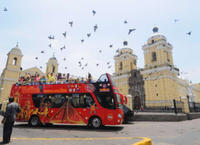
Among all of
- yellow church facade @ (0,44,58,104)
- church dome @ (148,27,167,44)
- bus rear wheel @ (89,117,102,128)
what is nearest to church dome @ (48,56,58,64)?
yellow church facade @ (0,44,58,104)

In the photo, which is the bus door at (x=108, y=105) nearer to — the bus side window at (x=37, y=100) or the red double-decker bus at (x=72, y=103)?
the red double-decker bus at (x=72, y=103)

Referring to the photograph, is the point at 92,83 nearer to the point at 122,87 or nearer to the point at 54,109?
the point at 54,109

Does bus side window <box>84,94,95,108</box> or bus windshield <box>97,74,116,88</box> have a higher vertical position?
bus windshield <box>97,74,116,88</box>

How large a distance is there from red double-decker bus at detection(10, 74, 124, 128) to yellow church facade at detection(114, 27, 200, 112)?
2157cm

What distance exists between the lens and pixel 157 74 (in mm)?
29312

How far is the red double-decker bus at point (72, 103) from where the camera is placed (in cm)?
818

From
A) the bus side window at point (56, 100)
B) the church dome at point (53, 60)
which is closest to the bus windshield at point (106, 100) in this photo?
the bus side window at point (56, 100)

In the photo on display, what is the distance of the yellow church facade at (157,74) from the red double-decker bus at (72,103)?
2157cm

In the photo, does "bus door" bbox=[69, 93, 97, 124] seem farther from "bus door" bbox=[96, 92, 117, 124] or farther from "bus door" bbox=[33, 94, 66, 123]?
"bus door" bbox=[33, 94, 66, 123]

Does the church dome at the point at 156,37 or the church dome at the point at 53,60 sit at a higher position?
the church dome at the point at 156,37

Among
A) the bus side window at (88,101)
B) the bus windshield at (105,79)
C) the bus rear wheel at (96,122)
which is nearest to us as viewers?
the bus rear wheel at (96,122)

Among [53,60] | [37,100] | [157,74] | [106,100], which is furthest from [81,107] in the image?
[53,60]

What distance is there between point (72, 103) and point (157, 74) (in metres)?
25.5

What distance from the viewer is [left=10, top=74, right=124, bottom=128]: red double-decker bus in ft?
26.8
